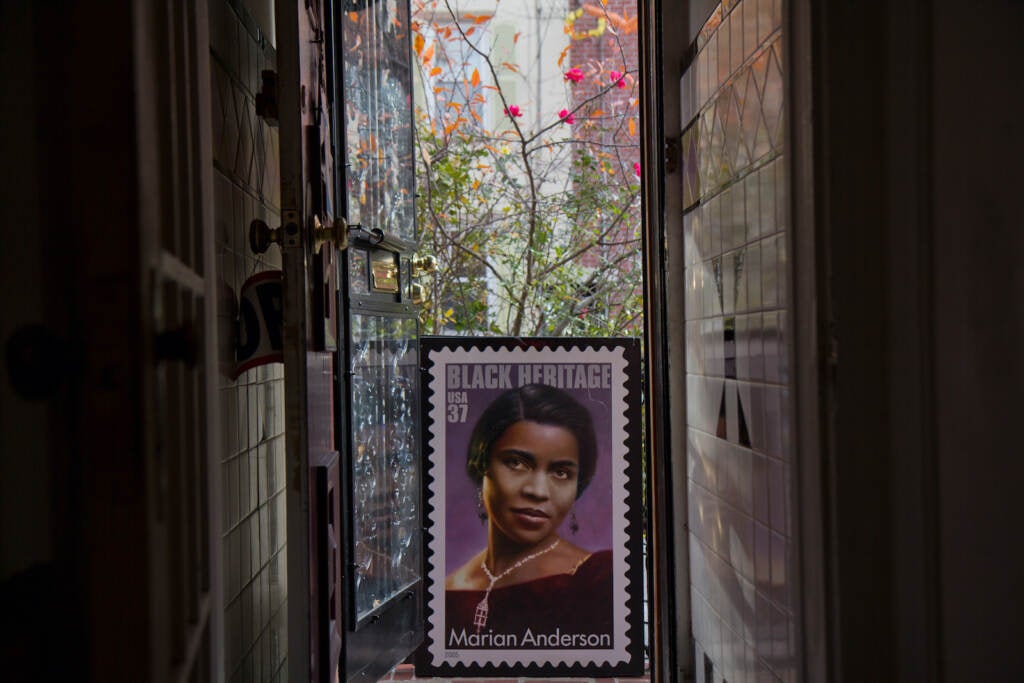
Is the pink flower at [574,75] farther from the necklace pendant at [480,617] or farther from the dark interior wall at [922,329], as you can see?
the dark interior wall at [922,329]

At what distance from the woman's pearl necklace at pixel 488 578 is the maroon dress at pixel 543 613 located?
1 centimetres

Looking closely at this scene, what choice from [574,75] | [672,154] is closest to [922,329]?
[672,154]

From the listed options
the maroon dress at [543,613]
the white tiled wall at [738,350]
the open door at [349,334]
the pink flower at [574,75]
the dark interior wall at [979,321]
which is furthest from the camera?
the pink flower at [574,75]

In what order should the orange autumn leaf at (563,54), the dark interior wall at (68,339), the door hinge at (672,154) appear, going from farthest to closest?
the orange autumn leaf at (563,54)
the door hinge at (672,154)
the dark interior wall at (68,339)

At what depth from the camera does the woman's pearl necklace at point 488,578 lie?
3410 mm

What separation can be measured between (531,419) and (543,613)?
0.66 metres

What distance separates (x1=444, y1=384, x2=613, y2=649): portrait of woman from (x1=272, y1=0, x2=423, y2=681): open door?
0.77 feet

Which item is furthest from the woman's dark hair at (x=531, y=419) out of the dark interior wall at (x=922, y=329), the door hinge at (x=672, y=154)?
the dark interior wall at (x=922, y=329)

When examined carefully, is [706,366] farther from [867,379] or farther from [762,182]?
[867,379]

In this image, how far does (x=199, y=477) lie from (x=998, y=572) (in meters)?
0.96

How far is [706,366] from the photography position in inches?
91.4

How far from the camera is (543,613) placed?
3.41m

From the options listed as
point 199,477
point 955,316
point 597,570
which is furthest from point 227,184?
point 597,570

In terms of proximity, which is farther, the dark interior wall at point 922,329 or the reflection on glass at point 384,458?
the reflection on glass at point 384,458
